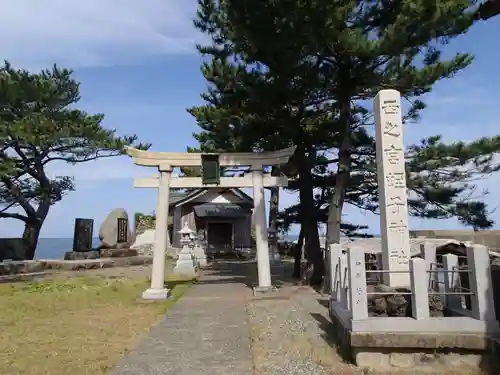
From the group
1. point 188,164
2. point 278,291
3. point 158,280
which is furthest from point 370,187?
point 158,280

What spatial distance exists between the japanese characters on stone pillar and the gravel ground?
64.4 inches

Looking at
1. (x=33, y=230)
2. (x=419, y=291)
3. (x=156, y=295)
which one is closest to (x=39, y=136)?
(x=33, y=230)

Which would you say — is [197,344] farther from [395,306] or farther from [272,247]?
[272,247]

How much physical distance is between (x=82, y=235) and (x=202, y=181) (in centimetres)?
1508

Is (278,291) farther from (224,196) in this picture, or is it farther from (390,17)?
(224,196)

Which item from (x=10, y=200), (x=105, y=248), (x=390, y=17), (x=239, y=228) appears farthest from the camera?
(x=239, y=228)

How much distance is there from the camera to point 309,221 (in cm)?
1348

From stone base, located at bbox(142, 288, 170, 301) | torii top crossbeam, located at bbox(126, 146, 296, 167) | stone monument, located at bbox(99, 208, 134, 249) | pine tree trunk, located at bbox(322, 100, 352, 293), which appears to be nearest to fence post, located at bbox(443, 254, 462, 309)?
pine tree trunk, located at bbox(322, 100, 352, 293)

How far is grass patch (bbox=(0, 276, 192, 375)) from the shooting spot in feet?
18.7

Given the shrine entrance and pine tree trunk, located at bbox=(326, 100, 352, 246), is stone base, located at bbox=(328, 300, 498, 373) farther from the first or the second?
the shrine entrance

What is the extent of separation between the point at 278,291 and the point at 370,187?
4387 mm

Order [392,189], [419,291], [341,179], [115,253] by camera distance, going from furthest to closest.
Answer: [115,253]
[341,179]
[392,189]
[419,291]

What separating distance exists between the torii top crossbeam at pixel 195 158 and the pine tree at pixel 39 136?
1021 centimetres

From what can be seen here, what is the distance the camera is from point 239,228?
2827 cm
